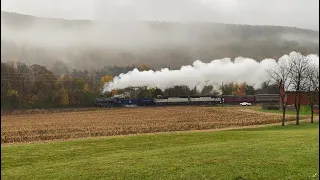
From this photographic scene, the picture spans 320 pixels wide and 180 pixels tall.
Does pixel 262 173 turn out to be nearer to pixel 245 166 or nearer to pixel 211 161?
pixel 245 166

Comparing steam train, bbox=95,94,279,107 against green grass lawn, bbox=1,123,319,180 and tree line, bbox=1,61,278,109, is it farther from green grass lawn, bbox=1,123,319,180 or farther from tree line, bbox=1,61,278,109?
green grass lawn, bbox=1,123,319,180

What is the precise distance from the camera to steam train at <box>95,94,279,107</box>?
106m

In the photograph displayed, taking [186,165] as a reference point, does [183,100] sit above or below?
above

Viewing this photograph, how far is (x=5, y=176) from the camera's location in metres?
14.8

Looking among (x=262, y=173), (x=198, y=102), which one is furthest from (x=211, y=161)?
(x=198, y=102)

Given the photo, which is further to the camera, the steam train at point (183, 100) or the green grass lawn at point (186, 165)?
the steam train at point (183, 100)

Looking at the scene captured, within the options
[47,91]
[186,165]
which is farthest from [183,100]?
[186,165]

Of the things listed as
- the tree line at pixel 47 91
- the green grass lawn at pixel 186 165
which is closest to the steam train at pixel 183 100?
the tree line at pixel 47 91

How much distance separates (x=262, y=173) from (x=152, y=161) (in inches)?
202

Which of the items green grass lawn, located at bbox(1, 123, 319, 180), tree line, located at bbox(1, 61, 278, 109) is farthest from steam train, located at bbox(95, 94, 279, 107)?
green grass lawn, located at bbox(1, 123, 319, 180)

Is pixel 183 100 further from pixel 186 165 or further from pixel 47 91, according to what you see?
pixel 186 165

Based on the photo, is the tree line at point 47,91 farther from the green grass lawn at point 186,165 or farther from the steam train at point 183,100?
the green grass lawn at point 186,165

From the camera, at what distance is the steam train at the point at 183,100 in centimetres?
10594

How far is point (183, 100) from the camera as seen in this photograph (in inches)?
4464
